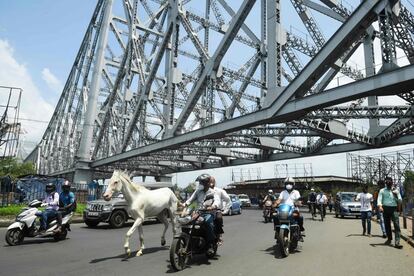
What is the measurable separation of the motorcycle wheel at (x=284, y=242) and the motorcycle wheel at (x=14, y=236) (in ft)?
23.0

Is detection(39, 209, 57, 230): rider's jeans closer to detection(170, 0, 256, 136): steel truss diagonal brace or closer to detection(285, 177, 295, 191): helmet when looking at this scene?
detection(285, 177, 295, 191): helmet

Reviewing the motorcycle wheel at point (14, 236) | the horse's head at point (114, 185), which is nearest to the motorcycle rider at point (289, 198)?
the horse's head at point (114, 185)

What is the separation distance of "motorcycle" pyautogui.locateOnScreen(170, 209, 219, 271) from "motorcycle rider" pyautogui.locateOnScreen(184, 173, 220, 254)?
8 centimetres

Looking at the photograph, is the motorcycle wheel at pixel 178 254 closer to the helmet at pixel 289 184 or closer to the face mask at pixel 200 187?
the face mask at pixel 200 187

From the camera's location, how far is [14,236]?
9836 millimetres

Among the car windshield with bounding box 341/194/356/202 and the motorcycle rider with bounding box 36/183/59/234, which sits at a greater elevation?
the motorcycle rider with bounding box 36/183/59/234

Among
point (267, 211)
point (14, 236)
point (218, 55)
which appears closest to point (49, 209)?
point (14, 236)

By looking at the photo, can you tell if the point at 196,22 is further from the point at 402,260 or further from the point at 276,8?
the point at 402,260

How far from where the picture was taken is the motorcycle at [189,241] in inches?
252

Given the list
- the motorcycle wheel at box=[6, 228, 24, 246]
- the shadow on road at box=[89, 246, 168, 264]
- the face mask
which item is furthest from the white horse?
the motorcycle wheel at box=[6, 228, 24, 246]

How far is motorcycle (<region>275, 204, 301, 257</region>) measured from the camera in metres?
7.88

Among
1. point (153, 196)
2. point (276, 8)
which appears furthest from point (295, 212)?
point (276, 8)

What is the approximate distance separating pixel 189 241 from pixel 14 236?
5787mm

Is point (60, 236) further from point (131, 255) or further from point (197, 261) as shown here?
point (197, 261)
